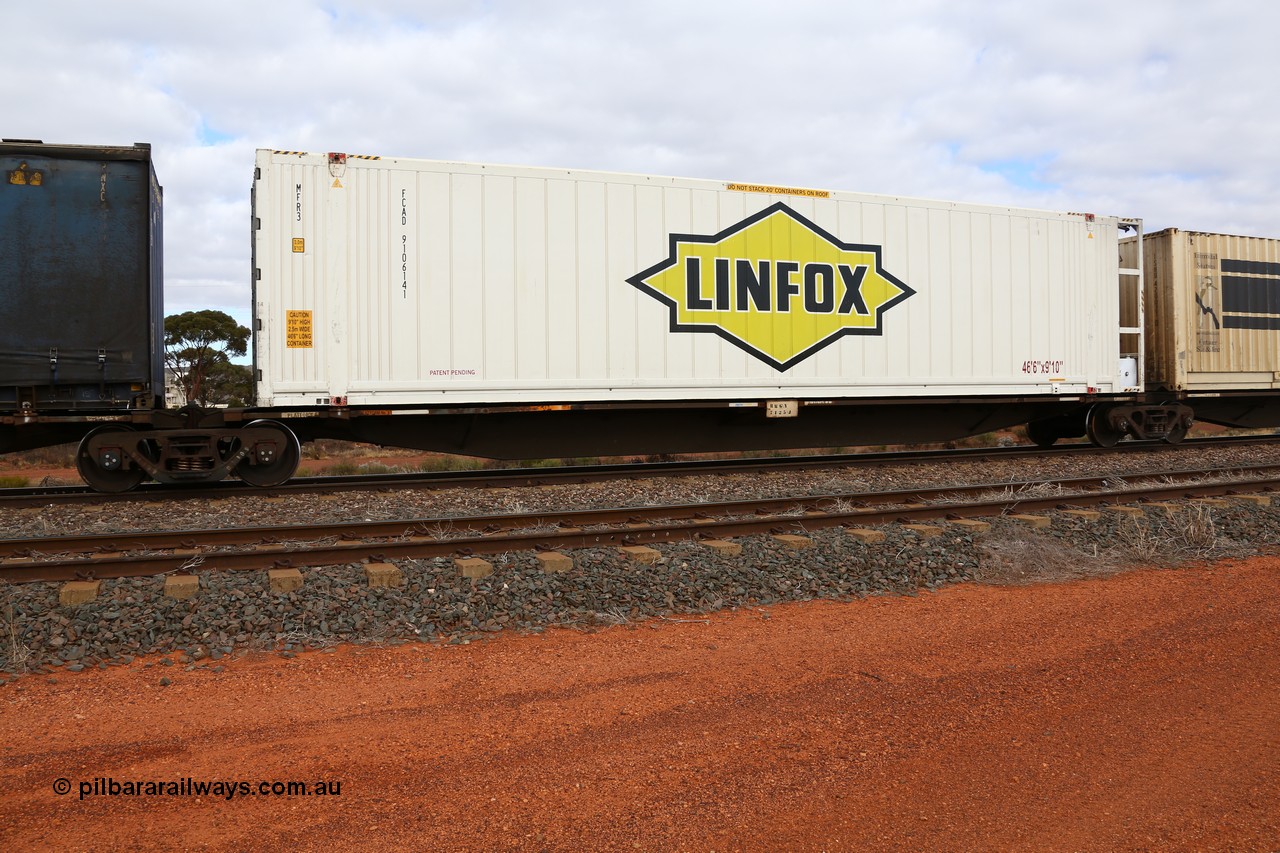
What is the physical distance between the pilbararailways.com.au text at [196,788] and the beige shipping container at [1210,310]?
13.9 meters

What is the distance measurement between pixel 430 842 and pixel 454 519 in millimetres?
4554

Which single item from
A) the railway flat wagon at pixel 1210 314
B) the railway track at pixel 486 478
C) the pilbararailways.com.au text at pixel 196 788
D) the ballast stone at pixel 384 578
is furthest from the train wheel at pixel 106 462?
the railway flat wagon at pixel 1210 314

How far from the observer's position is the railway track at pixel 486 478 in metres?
8.87

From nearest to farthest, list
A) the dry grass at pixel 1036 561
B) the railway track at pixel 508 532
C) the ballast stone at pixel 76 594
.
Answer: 1. the ballast stone at pixel 76 594
2. the railway track at pixel 508 532
3. the dry grass at pixel 1036 561

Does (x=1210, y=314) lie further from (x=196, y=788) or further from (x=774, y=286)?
(x=196, y=788)

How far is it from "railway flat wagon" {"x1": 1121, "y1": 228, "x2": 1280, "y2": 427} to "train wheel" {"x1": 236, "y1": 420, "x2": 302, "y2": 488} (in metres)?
12.6

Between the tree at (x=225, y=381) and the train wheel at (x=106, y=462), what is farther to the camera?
the tree at (x=225, y=381)

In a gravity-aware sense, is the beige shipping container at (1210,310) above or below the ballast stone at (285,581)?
above

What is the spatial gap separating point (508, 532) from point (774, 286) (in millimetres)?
5161

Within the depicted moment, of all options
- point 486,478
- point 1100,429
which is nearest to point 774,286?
point 486,478

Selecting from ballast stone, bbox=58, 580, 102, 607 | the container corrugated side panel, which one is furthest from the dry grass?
the container corrugated side panel

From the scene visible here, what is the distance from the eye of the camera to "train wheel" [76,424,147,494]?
8.70 metres

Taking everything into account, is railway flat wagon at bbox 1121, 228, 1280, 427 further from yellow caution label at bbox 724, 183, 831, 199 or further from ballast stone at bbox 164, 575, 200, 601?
ballast stone at bbox 164, 575, 200, 601

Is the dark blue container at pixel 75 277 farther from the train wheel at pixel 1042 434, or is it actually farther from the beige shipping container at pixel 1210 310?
the beige shipping container at pixel 1210 310
